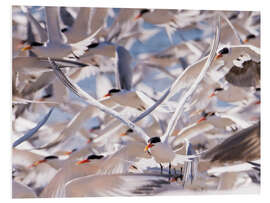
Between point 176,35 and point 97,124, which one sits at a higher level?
point 176,35

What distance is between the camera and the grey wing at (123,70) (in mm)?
3424

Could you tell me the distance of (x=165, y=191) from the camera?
3.49 meters

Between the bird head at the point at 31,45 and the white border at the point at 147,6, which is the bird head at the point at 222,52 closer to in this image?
the white border at the point at 147,6

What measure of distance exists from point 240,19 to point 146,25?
665 millimetres

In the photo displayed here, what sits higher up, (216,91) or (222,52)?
(222,52)

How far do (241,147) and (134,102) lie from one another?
0.83 metres

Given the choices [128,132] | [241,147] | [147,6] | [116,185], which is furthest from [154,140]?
[147,6]

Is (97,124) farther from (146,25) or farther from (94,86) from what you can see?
(146,25)

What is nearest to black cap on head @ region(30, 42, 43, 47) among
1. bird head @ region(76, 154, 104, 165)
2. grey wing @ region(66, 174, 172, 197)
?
bird head @ region(76, 154, 104, 165)

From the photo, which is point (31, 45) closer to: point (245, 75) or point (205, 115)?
point (205, 115)

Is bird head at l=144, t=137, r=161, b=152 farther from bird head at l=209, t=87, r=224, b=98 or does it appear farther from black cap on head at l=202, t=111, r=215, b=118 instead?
bird head at l=209, t=87, r=224, b=98

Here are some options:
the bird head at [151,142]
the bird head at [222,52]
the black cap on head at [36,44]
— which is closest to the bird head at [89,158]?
the bird head at [151,142]

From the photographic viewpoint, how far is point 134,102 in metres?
3.42

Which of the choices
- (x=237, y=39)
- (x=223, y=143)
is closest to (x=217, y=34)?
(x=237, y=39)
